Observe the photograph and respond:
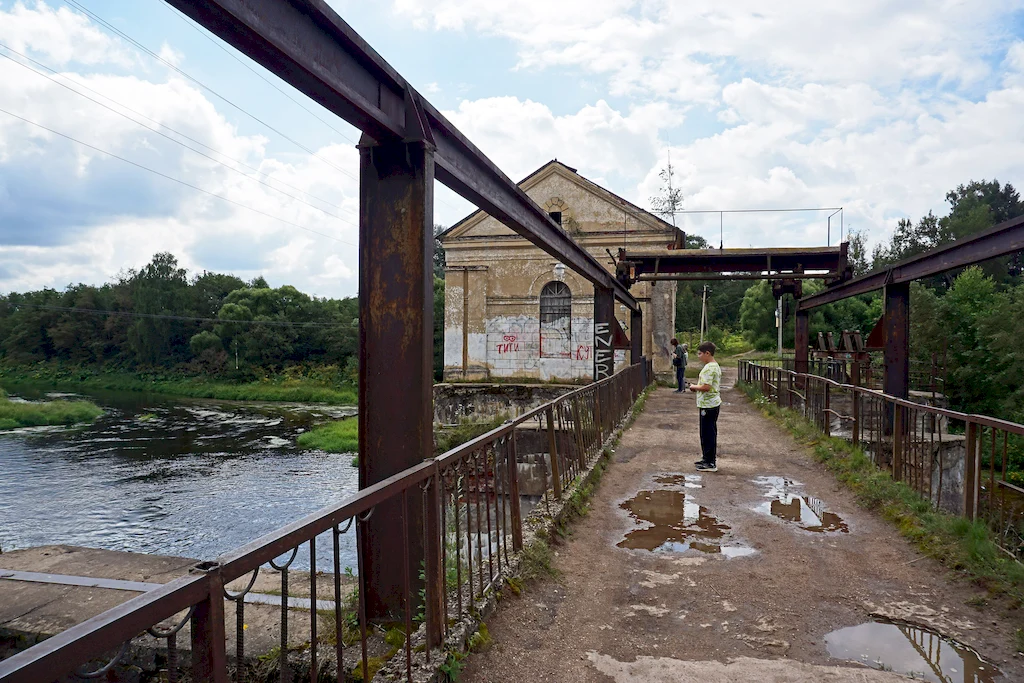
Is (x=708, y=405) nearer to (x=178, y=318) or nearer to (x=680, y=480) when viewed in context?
(x=680, y=480)

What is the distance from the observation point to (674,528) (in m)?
6.07

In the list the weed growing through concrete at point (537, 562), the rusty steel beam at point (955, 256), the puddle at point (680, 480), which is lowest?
the puddle at point (680, 480)

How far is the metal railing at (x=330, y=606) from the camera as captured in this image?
1491mm

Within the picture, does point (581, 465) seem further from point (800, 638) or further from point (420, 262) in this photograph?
point (420, 262)

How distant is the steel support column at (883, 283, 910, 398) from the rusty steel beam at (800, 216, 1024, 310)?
257mm

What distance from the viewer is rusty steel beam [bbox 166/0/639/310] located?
272cm

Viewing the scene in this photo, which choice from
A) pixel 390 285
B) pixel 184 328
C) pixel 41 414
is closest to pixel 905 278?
pixel 390 285

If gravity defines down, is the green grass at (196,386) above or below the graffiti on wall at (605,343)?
below

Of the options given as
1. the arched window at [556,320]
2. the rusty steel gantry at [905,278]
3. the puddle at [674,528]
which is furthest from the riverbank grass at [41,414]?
the rusty steel gantry at [905,278]

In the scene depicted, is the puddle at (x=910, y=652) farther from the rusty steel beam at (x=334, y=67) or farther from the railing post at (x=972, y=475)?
the rusty steel beam at (x=334, y=67)

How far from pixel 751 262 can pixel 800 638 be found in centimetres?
1323

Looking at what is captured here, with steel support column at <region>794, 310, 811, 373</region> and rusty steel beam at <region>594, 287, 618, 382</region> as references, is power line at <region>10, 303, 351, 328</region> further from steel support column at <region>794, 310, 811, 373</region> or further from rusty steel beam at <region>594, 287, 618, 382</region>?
steel support column at <region>794, 310, 811, 373</region>

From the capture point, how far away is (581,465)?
7801 mm

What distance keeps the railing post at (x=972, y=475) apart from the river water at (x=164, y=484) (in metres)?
8.75
